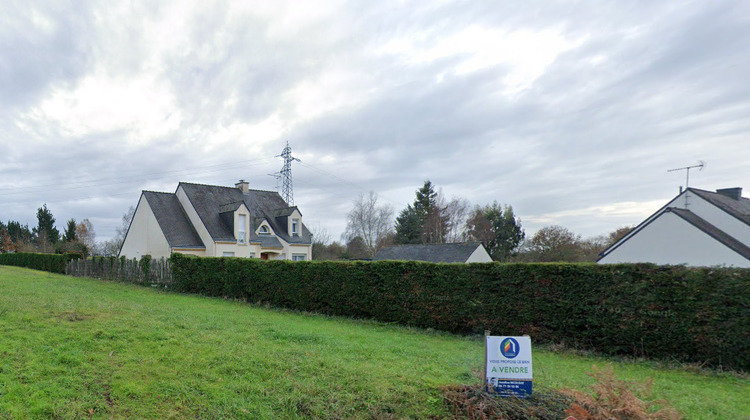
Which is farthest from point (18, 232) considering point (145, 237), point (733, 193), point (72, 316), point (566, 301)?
point (733, 193)

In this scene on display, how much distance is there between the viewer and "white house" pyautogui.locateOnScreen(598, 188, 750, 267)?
1775 cm

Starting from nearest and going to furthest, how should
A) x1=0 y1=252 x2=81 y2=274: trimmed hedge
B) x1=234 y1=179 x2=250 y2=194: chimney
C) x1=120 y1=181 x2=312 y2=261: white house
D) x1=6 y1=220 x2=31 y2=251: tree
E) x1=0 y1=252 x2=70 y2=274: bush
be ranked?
x1=120 y1=181 x2=312 y2=261: white house → x1=0 y1=252 x2=81 y2=274: trimmed hedge → x1=0 y1=252 x2=70 y2=274: bush → x1=234 y1=179 x2=250 y2=194: chimney → x1=6 y1=220 x2=31 y2=251: tree

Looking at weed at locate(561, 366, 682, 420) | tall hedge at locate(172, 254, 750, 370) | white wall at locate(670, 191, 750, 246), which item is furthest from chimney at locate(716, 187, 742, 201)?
weed at locate(561, 366, 682, 420)

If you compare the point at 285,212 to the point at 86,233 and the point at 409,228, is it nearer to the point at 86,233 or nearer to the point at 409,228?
the point at 409,228

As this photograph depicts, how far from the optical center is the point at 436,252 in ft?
95.8

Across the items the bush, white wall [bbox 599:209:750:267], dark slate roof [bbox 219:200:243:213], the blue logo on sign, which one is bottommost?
the bush

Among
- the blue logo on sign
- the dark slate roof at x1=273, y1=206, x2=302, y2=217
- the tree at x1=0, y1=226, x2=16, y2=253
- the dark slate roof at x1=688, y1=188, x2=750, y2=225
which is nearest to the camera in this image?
the blue logo on sign

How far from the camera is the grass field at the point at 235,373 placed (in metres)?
4.23

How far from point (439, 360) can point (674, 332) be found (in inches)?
183

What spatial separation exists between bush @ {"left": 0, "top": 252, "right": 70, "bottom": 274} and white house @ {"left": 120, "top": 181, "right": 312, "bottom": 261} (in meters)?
3.65

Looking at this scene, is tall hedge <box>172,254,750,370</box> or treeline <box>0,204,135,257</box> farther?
treeline <box>0,204,135,257</box>

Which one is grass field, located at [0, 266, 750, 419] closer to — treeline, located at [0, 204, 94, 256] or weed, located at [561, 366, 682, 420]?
weed, located at [561, 366, 682, 420]

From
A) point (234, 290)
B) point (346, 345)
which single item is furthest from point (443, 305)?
point (234, 290)

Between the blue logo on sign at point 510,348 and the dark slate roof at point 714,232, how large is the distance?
18.5m
